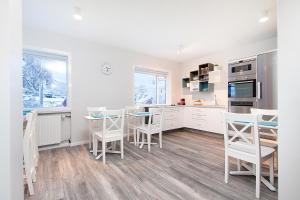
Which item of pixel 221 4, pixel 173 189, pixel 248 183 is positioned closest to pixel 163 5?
pixel 221 4

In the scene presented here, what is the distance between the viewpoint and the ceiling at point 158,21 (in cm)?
221

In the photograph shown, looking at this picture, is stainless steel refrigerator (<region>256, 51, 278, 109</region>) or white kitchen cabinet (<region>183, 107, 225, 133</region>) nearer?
stainless steel refrigerator (<region>256, 51, 278, 109</region>)

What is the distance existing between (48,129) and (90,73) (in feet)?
5.20

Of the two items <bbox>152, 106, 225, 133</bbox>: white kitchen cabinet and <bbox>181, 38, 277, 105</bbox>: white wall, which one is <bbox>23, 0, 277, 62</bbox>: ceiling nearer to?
<bbox>181, 38, 277, 105</bbox>: white wall

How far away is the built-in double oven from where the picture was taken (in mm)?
3343

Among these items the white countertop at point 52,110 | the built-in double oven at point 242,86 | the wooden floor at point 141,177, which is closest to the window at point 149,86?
the white countertop at point 52,110

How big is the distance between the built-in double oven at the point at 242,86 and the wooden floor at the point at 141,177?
1344 mm
